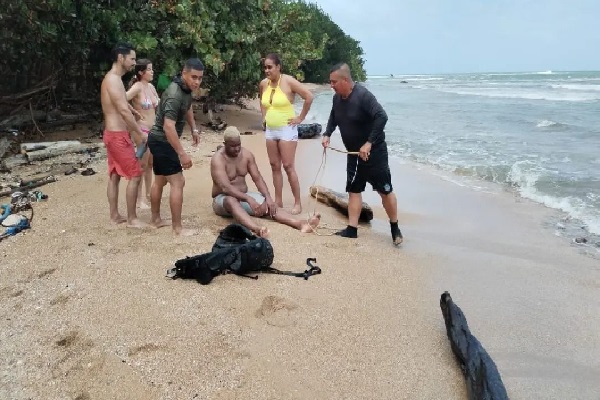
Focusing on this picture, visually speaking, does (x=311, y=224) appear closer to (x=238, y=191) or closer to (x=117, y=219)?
(x=238, y=191)

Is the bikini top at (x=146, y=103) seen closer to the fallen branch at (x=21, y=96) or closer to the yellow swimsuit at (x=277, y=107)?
the yellow swimsuit at (x=277, y=107)

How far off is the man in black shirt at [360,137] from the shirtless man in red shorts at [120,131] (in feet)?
6.24

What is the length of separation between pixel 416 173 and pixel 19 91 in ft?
26.3

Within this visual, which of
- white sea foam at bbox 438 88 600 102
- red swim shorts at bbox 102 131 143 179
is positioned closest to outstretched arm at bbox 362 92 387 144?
red swim shorts at bbox 102 131 143 179

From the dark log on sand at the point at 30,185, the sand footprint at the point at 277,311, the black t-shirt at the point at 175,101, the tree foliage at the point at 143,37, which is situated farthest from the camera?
the tree foliage at the point at 143,37

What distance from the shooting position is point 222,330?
291cm

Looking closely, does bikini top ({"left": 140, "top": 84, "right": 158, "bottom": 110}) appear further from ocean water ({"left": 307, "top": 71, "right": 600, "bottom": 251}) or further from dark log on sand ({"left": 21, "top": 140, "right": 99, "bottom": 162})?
ocean water ({"left": 307, "top": 71, "right": 600, "bottom": 251})

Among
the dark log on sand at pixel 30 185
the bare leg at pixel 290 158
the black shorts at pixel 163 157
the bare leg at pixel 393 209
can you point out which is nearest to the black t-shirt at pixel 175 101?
the black shorts at pixel 163 157

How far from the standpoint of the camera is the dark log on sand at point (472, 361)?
231 centimetres

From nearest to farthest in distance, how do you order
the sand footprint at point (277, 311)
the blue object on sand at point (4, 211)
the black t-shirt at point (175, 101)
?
1. the sand footprint at point (277, 311)
2. the black t-shirt at point (175, 101)
3. the blue object on sand at point (4, 211)

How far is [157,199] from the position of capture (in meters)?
4.67

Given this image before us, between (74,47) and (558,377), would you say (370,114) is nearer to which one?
(558,377)

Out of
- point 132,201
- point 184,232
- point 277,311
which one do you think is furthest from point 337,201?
point 277,311

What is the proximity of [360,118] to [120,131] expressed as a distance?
90.1 inches
